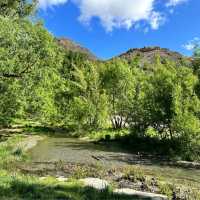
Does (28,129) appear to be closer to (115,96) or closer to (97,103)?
(97,103)

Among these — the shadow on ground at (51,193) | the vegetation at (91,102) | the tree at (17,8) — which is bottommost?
the shadow on ground at (51,193)

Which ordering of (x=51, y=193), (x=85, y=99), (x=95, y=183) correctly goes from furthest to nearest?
(x=85, y=99), (x=95, y=183), (x=51, y=193)

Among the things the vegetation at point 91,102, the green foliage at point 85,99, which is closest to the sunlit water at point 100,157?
the vegetation at point 91,102

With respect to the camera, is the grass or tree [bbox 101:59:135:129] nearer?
the grass

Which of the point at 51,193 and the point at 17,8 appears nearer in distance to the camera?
the point at 51,193

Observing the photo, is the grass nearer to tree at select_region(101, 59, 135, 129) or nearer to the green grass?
the green grass

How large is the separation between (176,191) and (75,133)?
2777 cm

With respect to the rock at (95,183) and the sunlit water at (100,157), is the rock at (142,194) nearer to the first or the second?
the rock at (95,183)

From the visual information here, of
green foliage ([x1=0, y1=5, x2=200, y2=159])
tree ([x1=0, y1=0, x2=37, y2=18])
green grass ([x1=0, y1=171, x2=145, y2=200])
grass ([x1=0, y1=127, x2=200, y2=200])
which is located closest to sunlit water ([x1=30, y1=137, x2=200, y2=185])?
grass ([x1=0, y1=127, x2=200, y2=200])

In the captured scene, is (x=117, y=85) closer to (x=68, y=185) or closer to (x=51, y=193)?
(x=68, y=185)

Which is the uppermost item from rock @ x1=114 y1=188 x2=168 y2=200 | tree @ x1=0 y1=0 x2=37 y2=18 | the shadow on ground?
tree @ x1=0 y1=0 x2=37 y2=18

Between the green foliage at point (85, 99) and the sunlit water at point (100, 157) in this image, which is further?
the green foliage at point (85, 99)

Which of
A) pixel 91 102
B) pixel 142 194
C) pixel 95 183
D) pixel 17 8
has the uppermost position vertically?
pixel 17 8

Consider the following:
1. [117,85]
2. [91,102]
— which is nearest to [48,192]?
[91,102]
